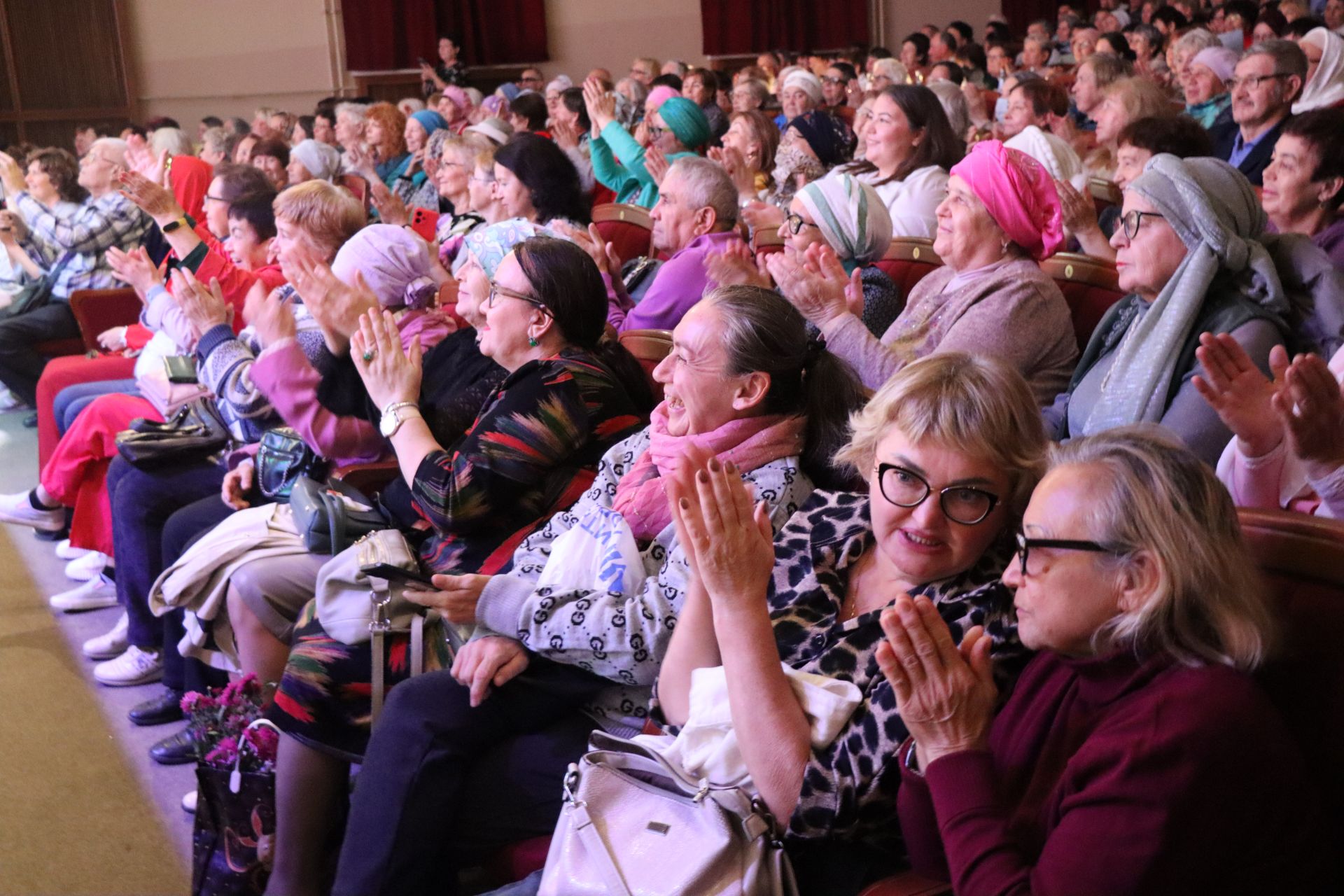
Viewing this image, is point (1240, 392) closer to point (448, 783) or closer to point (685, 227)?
point (448, 783)

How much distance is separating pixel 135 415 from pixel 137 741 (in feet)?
3.60

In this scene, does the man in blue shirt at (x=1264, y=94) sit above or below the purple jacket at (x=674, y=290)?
above

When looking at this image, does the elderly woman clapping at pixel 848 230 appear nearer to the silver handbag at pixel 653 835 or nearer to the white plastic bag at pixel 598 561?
the white plastic bag at pixel 598 561

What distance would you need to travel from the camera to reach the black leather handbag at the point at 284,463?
2662 mm

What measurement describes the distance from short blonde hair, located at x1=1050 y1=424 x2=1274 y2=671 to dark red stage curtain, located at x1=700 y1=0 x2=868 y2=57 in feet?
39.5

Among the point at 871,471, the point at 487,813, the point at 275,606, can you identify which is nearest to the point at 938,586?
the point at 871,471

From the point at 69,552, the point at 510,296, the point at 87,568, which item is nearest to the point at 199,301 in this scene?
the point at 510,296

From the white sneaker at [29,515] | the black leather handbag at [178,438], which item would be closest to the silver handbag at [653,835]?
the black leather handbag at [178,438]

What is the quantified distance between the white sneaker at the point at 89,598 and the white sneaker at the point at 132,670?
1.59 feet

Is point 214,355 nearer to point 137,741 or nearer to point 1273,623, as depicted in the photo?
point 137,741

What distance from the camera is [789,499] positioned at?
5.88ft

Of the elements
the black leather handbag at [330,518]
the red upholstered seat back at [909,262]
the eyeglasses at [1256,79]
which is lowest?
the black leather handbag at [330,518]

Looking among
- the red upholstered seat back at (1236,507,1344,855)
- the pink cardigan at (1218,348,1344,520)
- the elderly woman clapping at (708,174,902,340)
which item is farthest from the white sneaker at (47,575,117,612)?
the red upholstered seat back at (1236,507,1344,855)

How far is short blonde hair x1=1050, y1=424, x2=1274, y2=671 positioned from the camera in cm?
116
